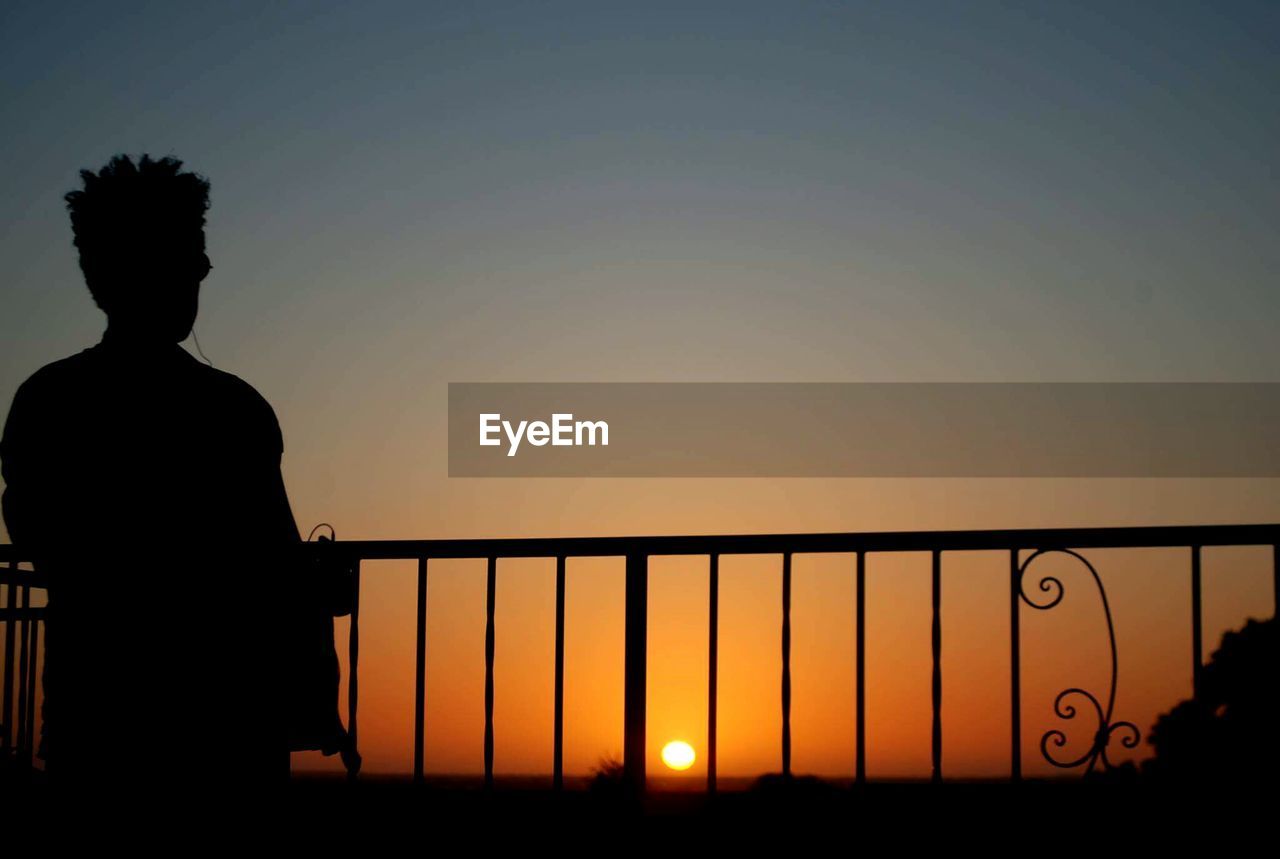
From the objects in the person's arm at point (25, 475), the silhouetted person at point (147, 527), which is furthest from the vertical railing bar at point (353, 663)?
the person's arm at point (25, 475)

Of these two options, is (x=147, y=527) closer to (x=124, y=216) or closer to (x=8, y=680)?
(x=124, y=216)

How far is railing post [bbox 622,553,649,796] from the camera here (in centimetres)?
344

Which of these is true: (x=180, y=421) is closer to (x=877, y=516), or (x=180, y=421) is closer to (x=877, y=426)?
(x=877, y=426)

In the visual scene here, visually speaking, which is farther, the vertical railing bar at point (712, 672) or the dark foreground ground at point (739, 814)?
the vertical railing bar at point (712, 672)

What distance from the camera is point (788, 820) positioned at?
2.91 m

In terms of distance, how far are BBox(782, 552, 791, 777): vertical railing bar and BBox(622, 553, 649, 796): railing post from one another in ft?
1.31

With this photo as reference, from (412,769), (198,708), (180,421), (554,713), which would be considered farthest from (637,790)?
(180,421)

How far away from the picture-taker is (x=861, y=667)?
11.0 feet

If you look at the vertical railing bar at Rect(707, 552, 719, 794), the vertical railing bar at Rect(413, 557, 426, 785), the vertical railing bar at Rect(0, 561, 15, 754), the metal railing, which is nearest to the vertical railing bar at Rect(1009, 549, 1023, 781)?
the metal railing

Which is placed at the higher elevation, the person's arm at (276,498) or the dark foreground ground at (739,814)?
the person's arm at (276,498)

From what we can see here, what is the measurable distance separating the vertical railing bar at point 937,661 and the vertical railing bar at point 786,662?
15.9 inches

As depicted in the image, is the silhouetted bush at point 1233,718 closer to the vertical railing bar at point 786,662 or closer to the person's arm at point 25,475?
the vertical railing bar at point 786,662

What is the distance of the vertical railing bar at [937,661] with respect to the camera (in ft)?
10.7

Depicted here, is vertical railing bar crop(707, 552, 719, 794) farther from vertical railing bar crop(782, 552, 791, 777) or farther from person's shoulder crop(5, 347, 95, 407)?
person's shoulder crop(5, 347, 95, 407)
